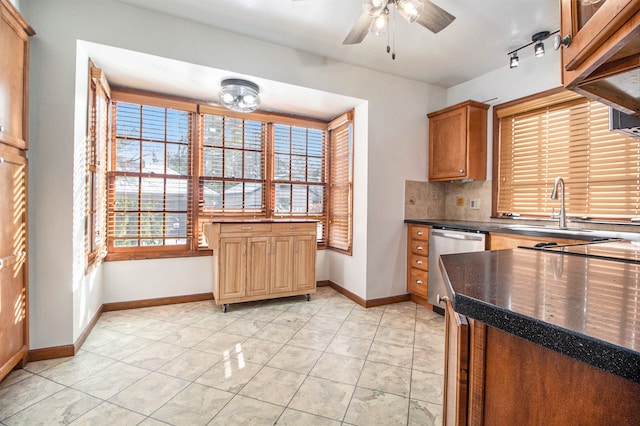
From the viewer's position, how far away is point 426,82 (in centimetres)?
359

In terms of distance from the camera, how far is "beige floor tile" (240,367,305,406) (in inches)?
66.6

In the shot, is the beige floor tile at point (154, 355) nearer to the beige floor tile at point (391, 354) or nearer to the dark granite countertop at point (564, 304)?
the beige floor tile at point (391, 354)

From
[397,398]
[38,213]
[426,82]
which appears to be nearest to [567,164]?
[426,82]

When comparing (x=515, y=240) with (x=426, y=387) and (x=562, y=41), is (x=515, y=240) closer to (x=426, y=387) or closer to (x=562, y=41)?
(x=426, y=387)

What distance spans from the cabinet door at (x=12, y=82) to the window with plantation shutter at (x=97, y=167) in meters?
0.48

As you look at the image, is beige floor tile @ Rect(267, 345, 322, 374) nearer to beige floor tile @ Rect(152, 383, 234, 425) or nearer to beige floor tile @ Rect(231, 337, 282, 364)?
beige floor tile @ Rect(231, 337, 282, 364)

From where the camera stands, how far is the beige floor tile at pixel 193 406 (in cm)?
151

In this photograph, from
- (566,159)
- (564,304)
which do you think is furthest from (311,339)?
(566,159)

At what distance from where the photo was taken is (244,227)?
121 inches

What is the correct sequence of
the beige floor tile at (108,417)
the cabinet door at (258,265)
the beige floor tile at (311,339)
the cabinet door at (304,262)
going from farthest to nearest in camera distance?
the cabinet door at (304,262) → the cabinet door at (258,265) → the beige floor tile at (311,339) → the beige floor tile at (108,417)

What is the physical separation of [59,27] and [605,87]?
3.17m

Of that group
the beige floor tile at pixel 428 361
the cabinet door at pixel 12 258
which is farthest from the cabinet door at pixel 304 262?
the cabinet door at pixel 12 258

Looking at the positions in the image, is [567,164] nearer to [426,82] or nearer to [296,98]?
[426,82]

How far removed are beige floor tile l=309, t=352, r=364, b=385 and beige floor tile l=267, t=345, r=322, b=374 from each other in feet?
0.18
